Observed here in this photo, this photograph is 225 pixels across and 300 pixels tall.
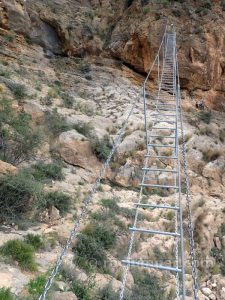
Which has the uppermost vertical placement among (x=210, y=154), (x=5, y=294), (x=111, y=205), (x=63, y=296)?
(x=5, y=294)

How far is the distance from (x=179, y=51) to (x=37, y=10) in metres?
6.60

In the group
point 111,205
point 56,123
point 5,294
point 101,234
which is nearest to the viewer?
point 5,294

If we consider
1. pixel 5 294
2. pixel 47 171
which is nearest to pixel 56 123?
pixel 47 171

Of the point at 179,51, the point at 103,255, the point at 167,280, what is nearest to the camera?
the point at 103,255

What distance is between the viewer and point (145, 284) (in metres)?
6.69

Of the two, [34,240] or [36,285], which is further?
[34,240]

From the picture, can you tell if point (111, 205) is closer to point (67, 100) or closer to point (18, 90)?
point (18, 90)

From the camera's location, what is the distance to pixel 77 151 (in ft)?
33.2

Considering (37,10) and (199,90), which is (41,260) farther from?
(37,10)

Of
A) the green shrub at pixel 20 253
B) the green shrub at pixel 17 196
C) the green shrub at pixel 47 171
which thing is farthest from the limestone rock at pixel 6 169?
the green shrub at pixel 20 253

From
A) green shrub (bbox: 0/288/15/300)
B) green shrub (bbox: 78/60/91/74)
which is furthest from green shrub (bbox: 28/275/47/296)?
green shrub (bbox: 78/60/91/74)

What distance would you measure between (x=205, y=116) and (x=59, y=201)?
8.65 m

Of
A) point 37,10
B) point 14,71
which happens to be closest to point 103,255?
point 14,71

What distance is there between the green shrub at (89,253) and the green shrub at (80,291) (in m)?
0.81
